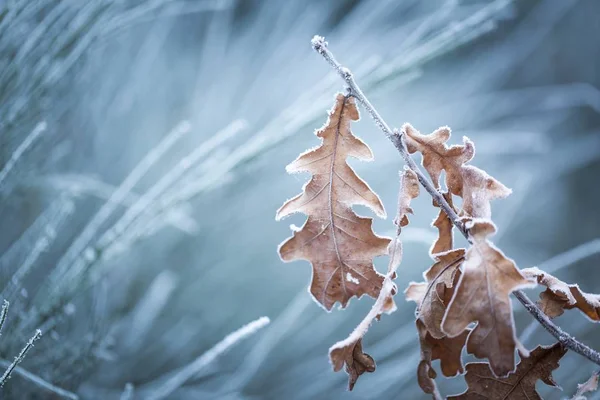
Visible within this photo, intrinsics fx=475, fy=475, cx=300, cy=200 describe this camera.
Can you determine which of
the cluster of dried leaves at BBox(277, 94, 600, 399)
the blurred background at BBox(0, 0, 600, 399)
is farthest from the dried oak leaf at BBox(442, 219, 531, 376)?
the blurred background at BBox(0, 0, 600, 399)

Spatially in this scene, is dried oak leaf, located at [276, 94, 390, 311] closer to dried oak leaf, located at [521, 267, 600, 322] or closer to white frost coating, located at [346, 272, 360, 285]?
white frost coating, located at [346, 272, 360, 285]

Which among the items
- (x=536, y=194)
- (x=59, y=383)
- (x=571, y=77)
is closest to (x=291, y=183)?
(x=59, y=383)

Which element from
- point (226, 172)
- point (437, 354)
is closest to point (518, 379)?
point (437, 354)

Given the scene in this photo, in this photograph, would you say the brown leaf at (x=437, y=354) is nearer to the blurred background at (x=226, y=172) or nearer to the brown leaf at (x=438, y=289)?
the brown leaf at (x=438, y=289)

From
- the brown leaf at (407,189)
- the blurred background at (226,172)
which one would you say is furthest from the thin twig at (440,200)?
the blurred background at (226,172)

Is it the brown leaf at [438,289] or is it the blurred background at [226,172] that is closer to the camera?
the brown leaf at [438,289]

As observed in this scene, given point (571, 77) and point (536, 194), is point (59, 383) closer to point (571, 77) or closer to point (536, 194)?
point (536, 194)
